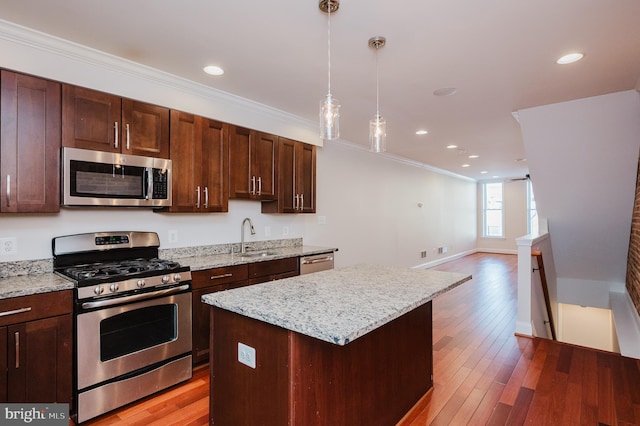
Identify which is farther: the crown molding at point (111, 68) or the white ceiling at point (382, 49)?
the crown molding at point (111, 68)

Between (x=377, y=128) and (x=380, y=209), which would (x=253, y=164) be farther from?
(x=380, y=209)

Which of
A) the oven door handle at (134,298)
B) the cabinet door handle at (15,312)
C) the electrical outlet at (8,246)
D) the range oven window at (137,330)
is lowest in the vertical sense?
the range oven window at (137,330)

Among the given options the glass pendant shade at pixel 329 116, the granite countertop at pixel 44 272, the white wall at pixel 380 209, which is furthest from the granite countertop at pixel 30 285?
the white wall at pixel 380 209

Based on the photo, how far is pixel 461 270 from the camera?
24.5 feet

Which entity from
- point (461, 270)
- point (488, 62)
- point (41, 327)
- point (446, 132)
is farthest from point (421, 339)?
point (461, 270)

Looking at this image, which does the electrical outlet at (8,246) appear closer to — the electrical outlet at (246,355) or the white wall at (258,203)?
the white wall at (258,203)

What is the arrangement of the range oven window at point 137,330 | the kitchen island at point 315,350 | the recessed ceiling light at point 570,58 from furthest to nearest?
the recessed ceiling light at point 570,58, the range oven window at point 137,330, the kitchen island at point 315,350

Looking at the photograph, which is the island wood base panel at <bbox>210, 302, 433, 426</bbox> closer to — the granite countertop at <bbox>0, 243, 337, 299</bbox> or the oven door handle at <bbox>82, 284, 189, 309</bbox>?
the oven door handle at <bbox>82, 284, 189, 309</bbox>

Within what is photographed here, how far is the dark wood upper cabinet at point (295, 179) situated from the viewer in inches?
150

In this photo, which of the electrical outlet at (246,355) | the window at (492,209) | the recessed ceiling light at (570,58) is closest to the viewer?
the electrical outlet at (246,355)

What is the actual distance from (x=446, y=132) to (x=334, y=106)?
321 centimetres

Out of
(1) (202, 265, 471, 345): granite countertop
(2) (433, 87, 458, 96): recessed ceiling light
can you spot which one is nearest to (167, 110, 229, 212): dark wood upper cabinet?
(1) (202, 265, 471, 345): granite countertop

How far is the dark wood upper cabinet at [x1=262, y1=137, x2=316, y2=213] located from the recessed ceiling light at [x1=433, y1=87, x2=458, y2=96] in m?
1.67

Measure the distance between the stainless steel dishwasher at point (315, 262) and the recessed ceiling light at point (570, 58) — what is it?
278cm
